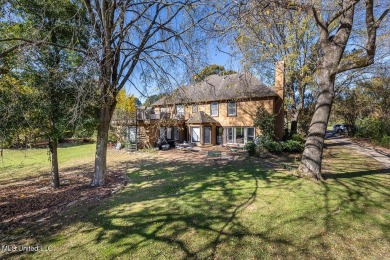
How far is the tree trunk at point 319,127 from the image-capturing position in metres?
7.77

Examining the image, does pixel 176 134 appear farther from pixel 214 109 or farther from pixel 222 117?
pixel 222 117

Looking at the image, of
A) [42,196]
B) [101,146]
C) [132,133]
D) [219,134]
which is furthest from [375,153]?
[132,133]

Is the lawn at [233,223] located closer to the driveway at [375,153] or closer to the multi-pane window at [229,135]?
the driveway at [375,153]

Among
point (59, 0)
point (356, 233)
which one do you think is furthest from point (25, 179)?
point (356, 233)

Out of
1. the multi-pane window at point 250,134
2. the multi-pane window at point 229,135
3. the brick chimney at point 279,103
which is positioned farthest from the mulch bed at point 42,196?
the brick chimney at point 279,103

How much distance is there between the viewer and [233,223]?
490 cm

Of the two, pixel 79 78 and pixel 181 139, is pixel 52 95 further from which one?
pixel 181 139

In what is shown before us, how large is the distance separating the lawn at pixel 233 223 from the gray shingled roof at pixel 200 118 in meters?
13.3

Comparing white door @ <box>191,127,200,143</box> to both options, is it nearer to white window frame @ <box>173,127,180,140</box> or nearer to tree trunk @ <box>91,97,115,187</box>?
white window frame @ <box>173,127,180,140</box>

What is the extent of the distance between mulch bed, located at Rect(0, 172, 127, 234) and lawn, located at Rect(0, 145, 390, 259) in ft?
2.66

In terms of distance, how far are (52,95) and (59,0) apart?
372 centimetres

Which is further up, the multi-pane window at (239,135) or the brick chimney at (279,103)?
the brick chimney at (279,103)

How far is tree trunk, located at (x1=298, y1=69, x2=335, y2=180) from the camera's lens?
25.5 feet

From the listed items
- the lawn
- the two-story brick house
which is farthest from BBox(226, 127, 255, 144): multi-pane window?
the lawn
